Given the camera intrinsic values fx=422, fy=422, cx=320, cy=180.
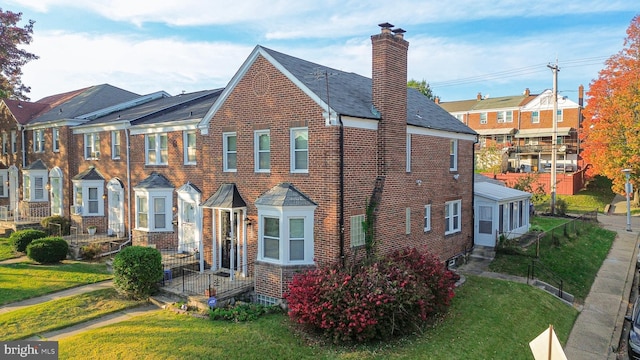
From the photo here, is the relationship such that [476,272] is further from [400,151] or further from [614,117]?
[614,117]

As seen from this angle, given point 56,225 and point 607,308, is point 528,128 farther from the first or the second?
point 56,225

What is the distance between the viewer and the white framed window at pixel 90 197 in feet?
77.9

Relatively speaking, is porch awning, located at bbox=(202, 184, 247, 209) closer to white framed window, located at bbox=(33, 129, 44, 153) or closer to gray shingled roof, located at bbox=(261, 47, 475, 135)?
gray shingled roof, located at bbox=(261, 47, 475, 135)

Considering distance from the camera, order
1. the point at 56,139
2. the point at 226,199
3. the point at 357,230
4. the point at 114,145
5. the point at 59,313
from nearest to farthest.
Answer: the point at 59,313 → the point at 357,230 → the point at 226,199 → the point at 114,145 → the point at 56,139

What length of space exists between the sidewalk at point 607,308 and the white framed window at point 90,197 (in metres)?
23.2

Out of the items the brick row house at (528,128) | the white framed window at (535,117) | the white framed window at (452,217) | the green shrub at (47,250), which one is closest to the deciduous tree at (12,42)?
the green shrub at (47,250)

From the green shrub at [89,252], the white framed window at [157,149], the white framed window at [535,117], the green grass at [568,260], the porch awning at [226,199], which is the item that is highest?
the white framed window at [535,117]

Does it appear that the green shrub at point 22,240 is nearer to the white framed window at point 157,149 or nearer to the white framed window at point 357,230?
the white framed window at point 157,149

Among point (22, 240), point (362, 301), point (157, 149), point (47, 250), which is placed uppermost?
point (157, 149)

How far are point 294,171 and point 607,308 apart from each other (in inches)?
517

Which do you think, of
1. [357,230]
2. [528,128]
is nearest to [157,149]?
[357,230]

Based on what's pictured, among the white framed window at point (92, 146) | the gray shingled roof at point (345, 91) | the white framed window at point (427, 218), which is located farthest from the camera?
the white framed window at point (92, 146)

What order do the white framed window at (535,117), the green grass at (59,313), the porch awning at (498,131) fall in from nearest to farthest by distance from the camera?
1. the green grass at (59,313)
2. the white framed window at (535,117)
3. the porch awning at (498,131)

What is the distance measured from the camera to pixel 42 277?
665 inches
